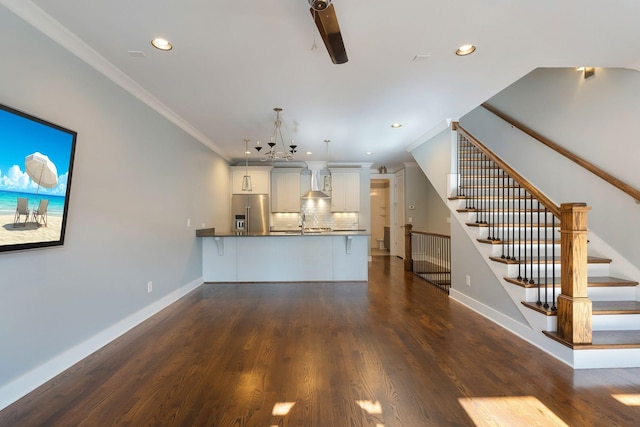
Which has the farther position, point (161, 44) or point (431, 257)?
point (431, 257)

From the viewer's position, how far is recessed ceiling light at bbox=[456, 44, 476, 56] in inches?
96.0

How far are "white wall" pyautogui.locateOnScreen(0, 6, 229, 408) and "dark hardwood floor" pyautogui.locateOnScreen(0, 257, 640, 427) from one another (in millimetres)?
273

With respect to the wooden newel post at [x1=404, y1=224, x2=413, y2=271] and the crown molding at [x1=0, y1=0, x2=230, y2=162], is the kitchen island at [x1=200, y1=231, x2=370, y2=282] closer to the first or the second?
the wooden newel post at [x1=404, y1=224, x2=413, y2=271]

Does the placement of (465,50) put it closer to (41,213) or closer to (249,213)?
(41,213)

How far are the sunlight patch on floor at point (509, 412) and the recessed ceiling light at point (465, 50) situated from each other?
8.87ft

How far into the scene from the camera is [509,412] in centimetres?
178

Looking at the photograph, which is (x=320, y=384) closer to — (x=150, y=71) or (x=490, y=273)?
(x=490, y=273)

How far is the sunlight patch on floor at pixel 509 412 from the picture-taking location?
169 centimetres

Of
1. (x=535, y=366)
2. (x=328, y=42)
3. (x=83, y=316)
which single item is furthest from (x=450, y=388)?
(x=83, y=316)

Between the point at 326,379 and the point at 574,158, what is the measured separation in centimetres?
391

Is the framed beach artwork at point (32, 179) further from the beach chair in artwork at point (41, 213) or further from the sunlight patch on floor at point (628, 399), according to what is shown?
the sunlight patch on floor at point (628, 399)

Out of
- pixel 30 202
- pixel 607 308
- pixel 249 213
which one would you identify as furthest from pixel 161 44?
pixel 249 213

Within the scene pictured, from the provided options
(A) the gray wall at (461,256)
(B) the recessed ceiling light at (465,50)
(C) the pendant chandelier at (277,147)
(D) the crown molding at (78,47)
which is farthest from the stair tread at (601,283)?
(D) the crown molding at (78,47)

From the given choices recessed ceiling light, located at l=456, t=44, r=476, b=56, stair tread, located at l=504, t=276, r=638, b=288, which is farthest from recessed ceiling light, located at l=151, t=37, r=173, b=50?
stair tread, located at l=504, t=276, r=638, b=288
